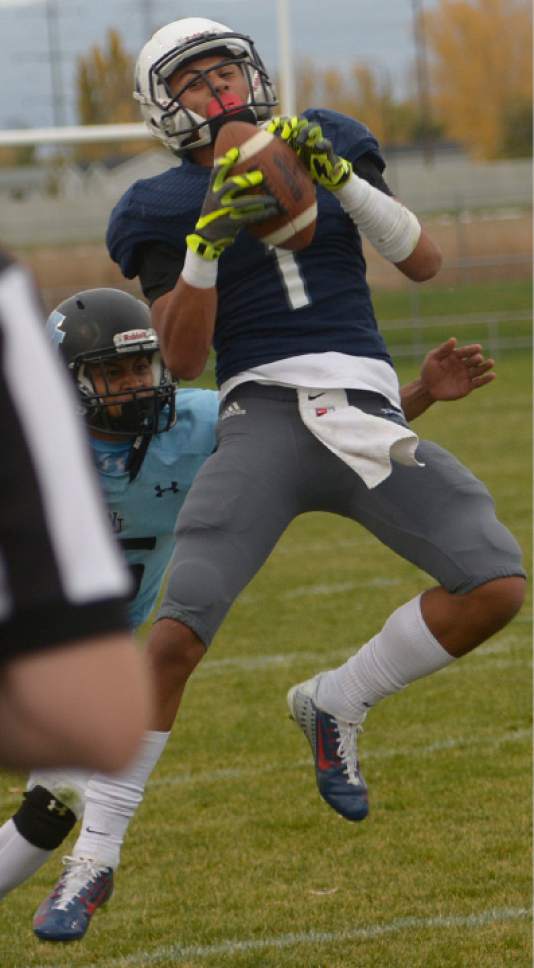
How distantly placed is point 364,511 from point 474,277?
852 inches

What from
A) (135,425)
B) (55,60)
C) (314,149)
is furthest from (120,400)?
(55,60)

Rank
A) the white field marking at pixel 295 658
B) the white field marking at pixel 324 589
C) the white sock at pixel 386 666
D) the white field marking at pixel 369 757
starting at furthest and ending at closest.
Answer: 1. the white field marking at pixel 324 589
2. the white field marking at pixel 295 658
3. the white field marking at pixel 369 757
4. the white sock at pixel 386 666

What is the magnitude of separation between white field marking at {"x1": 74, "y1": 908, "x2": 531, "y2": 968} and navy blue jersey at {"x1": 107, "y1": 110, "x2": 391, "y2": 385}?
49.7 inches

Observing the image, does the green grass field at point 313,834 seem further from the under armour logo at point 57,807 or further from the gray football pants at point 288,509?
the gray football pants at point 288,509

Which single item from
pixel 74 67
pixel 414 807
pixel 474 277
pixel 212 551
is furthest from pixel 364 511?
pixel 474 277

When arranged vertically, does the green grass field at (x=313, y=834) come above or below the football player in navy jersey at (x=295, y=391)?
below

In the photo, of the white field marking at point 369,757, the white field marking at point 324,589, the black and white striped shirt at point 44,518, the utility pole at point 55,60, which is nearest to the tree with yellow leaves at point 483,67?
the utility pole at point 55,60

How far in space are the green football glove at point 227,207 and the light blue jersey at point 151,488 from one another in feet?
2.49

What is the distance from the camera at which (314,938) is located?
137 inches

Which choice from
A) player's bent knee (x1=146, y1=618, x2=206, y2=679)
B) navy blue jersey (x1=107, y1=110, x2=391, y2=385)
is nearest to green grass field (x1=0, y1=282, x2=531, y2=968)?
player's bent knee (x1=146, y1=618, x2=206, y2=679)

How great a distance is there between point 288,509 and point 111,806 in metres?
0.71

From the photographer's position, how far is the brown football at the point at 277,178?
305 centimetres

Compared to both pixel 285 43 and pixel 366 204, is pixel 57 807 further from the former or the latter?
pixel 285 43

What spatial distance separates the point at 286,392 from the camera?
3.37m
